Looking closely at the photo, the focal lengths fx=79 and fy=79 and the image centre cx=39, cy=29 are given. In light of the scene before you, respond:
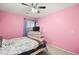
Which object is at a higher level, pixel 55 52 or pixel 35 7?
pixel 35 7

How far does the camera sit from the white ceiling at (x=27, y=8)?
1272 millimetres

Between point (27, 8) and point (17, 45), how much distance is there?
2.08 feet

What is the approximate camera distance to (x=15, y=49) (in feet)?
4.12

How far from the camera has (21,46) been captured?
132cm

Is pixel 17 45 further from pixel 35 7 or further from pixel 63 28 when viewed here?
pixel 63 28

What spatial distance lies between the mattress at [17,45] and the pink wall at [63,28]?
0.96 ft

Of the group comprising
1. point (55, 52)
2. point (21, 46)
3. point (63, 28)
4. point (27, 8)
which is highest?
point (27, 8)

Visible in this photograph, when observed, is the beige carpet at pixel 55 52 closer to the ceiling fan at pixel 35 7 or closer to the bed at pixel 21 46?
the bed at pixel 21 46

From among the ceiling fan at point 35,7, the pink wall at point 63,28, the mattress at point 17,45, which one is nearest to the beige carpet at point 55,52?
the pink wall at point 63,28

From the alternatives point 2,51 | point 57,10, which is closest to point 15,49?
point 2,51

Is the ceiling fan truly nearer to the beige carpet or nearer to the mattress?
the mattress

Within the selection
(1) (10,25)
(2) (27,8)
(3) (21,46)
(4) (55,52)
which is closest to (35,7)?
(2) (27,8)

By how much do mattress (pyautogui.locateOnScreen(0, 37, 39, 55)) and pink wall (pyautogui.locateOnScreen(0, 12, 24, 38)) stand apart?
10 centimetres

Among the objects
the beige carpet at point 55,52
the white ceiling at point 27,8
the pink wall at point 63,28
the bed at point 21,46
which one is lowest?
the beige carpet at point 55,52
